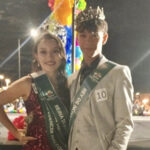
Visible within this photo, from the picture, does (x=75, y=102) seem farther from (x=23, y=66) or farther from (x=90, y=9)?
(x=23, y=66)

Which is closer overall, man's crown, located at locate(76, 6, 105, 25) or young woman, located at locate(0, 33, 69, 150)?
man's crown, located at locate(76, 6, 105, 25)

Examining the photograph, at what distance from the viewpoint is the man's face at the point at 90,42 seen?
1.84m

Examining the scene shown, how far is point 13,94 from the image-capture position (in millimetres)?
2041

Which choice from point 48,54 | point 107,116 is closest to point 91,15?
point 48,54

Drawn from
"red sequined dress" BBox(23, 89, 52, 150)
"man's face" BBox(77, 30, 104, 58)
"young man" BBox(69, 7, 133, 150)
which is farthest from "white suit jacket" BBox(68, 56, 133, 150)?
"red sequined dress" BBox(23, 89, 52, 150)

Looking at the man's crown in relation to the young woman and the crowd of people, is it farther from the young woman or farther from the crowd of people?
the young woman

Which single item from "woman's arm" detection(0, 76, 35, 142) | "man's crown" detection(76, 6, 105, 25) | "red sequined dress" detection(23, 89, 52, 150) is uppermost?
"man's crown" detection(76, 6, 105, 25)

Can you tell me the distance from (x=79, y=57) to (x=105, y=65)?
248 centimetres

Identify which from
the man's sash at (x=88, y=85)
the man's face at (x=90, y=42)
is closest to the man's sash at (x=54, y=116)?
the man's sash at (x=88, y=85)

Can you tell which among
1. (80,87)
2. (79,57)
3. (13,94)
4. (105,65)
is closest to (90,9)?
(105,65)

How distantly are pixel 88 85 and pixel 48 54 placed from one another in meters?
0.46

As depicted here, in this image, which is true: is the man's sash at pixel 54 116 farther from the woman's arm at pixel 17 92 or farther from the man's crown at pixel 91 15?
the man's crown at pixel 91 15

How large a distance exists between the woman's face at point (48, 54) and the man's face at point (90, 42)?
0.31m

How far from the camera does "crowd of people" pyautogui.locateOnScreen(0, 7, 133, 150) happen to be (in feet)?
5.63
